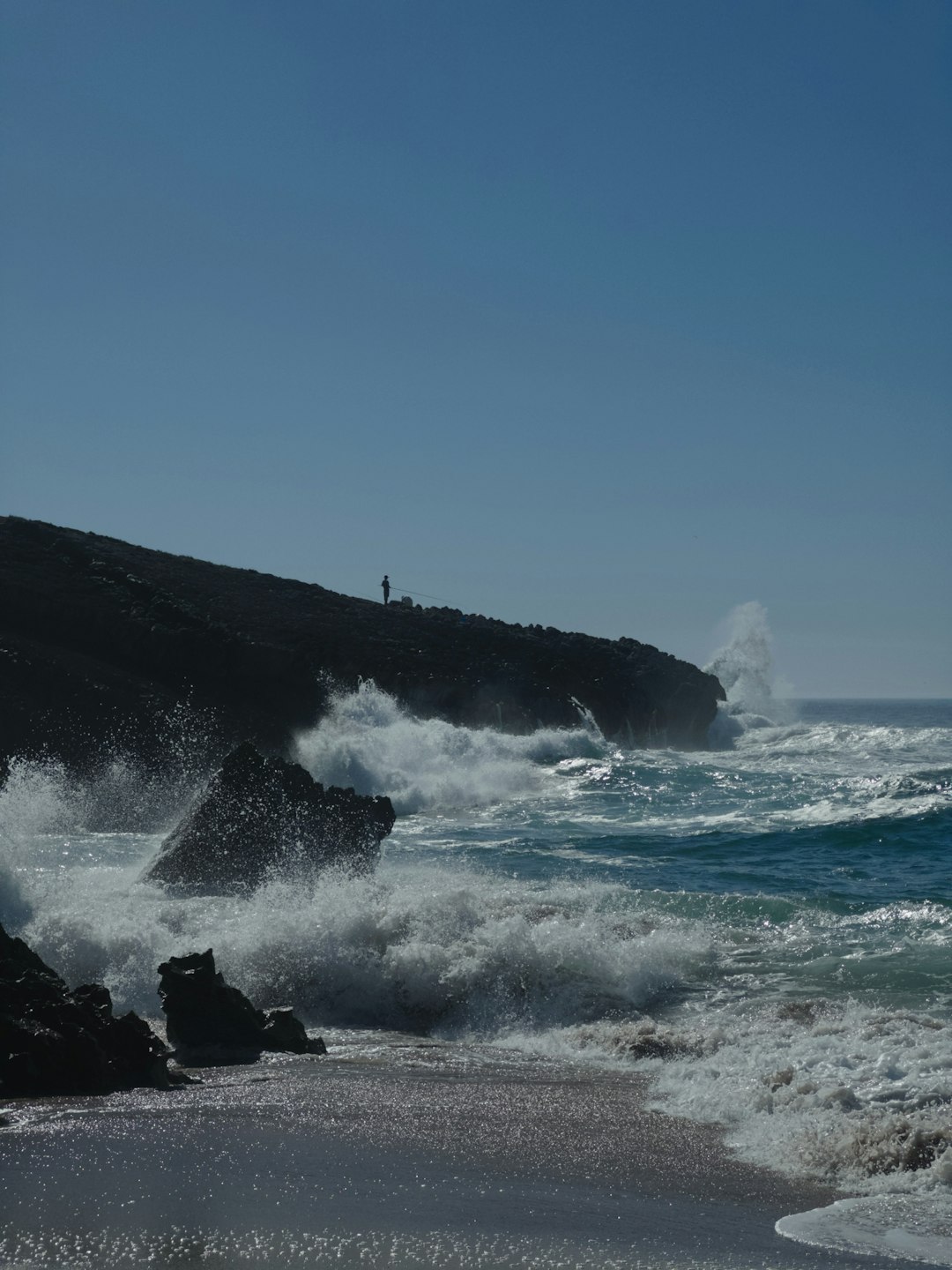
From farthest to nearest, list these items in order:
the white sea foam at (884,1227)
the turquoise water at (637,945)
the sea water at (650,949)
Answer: the turquoise water at (637,945) < the sea water at (650,949) < the white sea foam at (884,1227)

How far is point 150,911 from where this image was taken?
11.7 meters

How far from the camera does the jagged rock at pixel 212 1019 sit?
824 cm

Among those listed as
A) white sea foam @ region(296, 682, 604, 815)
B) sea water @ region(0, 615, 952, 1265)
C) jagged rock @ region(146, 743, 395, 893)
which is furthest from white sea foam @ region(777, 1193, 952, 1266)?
white sea foam @ region(296, 682, 604, 815)

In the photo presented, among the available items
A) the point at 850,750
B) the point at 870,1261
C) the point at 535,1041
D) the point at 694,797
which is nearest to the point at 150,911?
the point at 535,1041

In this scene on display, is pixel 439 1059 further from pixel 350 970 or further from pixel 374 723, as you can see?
pixel 374 723

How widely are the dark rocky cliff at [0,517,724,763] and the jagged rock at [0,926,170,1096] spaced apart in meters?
19.2

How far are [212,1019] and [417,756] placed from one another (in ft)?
73.0

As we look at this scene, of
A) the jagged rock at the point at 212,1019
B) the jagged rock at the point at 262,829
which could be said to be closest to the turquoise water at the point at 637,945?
the jagged rock at the point at 262,829

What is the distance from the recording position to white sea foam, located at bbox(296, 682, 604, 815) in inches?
1112

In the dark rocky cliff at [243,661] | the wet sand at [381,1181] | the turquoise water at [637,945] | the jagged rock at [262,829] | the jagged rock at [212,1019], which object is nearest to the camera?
the wet sand at [381,1181]

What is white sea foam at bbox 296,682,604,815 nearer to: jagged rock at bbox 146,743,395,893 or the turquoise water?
the turquoise water

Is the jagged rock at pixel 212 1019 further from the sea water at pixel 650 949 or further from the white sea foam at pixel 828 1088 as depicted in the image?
the white sea foam at pixel 828 1088

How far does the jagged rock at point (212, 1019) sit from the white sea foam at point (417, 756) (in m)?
17.9

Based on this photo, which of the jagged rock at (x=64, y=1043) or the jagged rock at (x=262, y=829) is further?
the jagged rock at (x=262, y=829)
